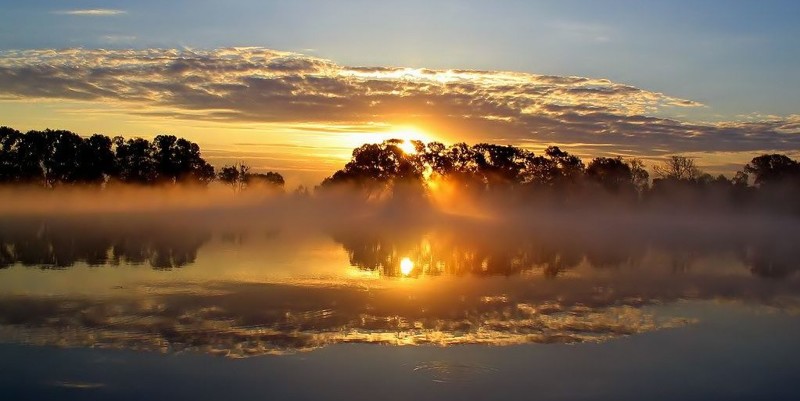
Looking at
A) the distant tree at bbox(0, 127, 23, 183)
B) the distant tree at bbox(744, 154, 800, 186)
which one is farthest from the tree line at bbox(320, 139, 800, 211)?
A: the distant tree at bbox(0, 127, 23, 183)

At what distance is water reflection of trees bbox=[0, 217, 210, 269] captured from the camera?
22.5 metres

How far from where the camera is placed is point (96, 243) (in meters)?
28.2

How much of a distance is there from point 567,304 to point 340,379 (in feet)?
24.4

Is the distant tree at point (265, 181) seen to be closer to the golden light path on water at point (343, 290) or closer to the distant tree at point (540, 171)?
the distant tree at point (540, 171)

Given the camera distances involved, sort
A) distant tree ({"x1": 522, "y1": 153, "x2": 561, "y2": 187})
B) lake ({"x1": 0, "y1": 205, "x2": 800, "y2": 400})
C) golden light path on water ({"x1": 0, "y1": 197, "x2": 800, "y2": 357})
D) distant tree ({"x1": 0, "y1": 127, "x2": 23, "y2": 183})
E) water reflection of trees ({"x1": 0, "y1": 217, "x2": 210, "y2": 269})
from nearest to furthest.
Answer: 1. lake ({"x1": 0, "y1": 205, "x2": 800, "y2": 400})
2. golden light path on water ({"x1": 0, "y1": 197, "x2": 800, "y2": 357})
3. water reflection of trees ({"x1": 0, "y1": 217, "x2": 210, "y2": 269})
4. distant tree ({"x1": 0, "y1": 127, "x2": 23, "y2": 183})
5. distant tree ({"x1": 522, "y1": 153, "x2": 561, "y2": 187})

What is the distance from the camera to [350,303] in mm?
15906

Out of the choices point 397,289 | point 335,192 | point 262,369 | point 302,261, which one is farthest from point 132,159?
point 262,369

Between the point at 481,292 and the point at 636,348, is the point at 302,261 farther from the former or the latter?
the point at 636,348

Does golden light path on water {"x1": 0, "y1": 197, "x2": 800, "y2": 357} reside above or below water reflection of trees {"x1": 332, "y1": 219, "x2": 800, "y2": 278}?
above

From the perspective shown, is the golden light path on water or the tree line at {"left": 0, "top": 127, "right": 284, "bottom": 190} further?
the tree line at {"left": 0, "top": 127, "right": 284, "bottom": 190}

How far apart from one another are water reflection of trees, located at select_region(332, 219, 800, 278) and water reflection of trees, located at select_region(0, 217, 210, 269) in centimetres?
624

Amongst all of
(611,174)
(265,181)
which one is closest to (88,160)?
(265,181)

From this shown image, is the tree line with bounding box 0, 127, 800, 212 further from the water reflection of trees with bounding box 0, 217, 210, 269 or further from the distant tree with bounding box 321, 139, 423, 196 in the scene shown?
the water reflection of trees with bounding box 0, 217, 210, 269

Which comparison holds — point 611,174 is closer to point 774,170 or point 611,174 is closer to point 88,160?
point 774,170
